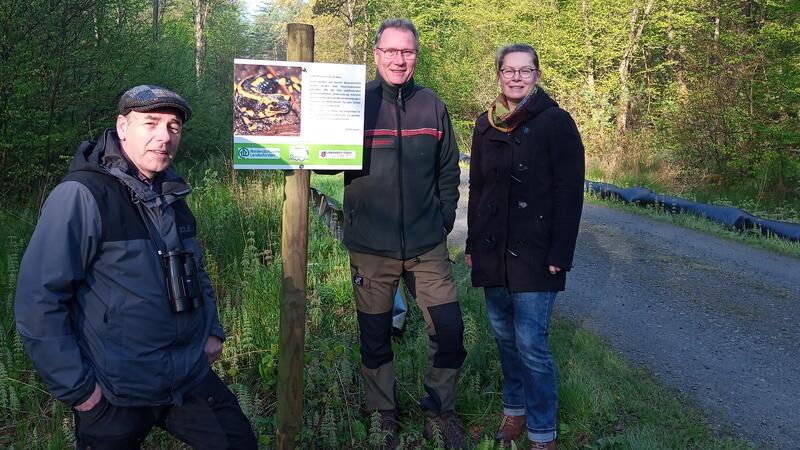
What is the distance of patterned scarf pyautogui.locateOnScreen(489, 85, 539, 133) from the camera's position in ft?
9.95

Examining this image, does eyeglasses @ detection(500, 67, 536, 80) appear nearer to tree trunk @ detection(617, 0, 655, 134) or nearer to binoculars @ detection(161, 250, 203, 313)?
binoculars @ detection(161, 250, 203, 313)

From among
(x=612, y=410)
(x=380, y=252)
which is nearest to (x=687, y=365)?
(x=612, y=410)

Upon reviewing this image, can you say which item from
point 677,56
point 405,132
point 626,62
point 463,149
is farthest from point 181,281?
point 463,149

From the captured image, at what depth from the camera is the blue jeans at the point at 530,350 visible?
304 centimetres

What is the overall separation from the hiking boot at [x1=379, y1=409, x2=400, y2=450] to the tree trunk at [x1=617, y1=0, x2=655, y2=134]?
15969 millimetres

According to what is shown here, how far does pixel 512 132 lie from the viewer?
10.1 ft

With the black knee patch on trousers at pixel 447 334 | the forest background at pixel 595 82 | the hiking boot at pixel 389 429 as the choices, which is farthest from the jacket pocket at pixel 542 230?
the forest background at pixel 595 82

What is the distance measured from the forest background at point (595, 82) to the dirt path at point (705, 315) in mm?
4545

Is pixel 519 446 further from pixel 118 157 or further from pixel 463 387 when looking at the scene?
pixel 118 157

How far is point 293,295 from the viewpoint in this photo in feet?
9.91

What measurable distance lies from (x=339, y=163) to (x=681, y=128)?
12.9m

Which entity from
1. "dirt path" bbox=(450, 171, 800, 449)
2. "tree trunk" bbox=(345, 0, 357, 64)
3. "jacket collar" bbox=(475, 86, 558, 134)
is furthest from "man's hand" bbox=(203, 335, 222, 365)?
"tree trunk" bbox=(345, 0, 357, 64)

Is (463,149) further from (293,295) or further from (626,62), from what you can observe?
(293,295)

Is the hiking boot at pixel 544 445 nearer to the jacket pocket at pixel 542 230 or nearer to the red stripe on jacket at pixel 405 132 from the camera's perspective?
the jacket pocket at pixel 542 230
